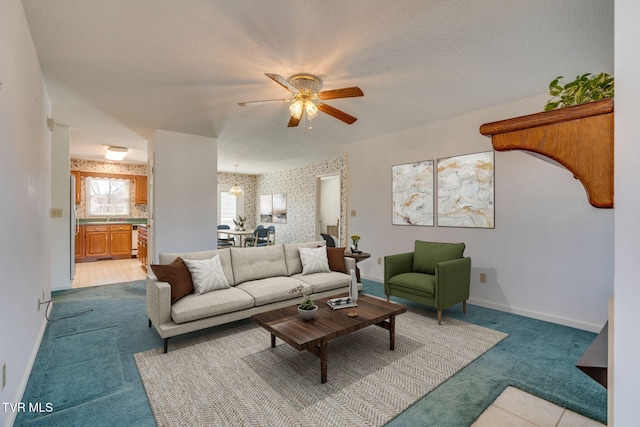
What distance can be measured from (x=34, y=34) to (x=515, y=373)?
4597mm

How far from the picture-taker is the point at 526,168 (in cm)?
354

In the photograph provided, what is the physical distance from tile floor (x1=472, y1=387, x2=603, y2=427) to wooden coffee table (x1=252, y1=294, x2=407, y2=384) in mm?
903

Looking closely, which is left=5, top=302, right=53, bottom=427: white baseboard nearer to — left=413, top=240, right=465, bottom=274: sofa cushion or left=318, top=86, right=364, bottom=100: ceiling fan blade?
left=318, top=86, right=364, bottom=100: ceiling fan blade

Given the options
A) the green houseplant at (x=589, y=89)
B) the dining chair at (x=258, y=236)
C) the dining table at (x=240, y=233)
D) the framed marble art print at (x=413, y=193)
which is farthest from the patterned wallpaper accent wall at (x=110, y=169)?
the green houseplant at (x=589, y=89)

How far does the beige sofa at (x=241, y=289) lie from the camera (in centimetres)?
268

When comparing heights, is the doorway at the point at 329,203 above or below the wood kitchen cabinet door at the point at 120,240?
above

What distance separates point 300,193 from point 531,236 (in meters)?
6.10

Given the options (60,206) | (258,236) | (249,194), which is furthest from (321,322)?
(249,194)

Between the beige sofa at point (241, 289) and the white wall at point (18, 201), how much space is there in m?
0.87

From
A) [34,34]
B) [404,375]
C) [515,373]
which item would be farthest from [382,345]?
[34,34]

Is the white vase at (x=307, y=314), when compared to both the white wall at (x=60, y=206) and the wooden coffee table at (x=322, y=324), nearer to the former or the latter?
the wooden coffee table at (x=322, y=324)

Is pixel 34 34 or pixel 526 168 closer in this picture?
pixel 34 34

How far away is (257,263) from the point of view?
145 inches

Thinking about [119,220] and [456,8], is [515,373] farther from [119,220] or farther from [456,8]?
[119,220]
